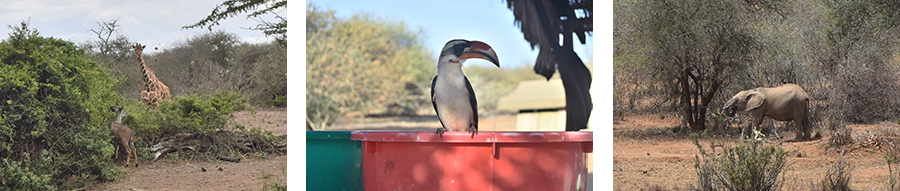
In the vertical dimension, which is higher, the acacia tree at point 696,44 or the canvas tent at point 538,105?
the acacia tree at point 696,44

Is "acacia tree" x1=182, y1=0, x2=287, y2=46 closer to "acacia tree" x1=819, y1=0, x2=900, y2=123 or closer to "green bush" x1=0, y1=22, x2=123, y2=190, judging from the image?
"green bush" x1=0, y1=22, x2=123, y2=190

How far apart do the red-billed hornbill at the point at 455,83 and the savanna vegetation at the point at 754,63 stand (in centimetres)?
136

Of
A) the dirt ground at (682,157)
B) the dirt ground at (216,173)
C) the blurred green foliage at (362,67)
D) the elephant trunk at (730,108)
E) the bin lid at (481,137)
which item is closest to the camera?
the bin lid at (481,137)

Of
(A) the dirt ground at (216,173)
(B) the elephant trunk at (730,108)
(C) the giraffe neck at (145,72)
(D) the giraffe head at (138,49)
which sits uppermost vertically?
(D) the giraffe head at (138,49)

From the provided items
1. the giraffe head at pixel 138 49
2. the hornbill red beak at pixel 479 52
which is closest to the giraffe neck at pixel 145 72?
the giraffe head at pixel 138 49

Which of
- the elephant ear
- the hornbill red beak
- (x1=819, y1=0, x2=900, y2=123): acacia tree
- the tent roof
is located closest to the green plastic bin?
the hornbill red beak

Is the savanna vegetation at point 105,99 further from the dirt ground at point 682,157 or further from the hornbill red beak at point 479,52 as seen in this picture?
the dirt ground at point 682,157

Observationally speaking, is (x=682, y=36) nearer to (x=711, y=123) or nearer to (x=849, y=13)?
(x=711, y=123)

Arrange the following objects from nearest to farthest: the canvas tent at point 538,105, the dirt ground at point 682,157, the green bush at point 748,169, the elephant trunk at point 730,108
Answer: the green bush at point 748,169 → the dirt ground at point 682,157 → the elephant trunk at point 730,108 → the canvas tent at point 538,105

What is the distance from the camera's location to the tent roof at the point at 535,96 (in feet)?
29.1

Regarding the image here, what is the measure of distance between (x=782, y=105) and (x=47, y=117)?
429 cm

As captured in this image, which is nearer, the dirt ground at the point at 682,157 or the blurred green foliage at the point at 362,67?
the dirt ground at the point at 682,157

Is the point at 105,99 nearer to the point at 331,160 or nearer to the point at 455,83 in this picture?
the point at 331,160

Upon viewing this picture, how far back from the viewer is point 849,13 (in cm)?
337
